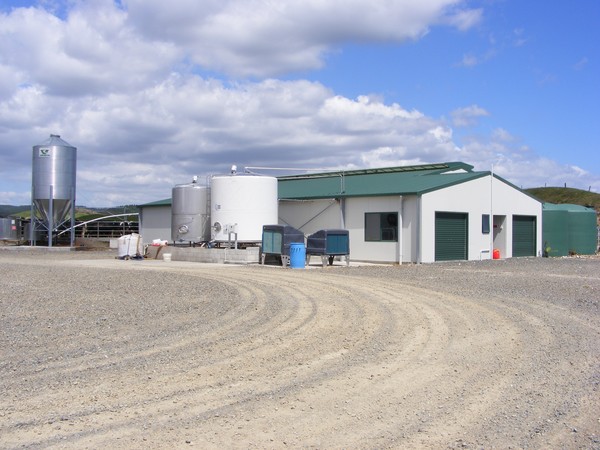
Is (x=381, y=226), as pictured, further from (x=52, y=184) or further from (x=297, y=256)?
(x=52, y=184)

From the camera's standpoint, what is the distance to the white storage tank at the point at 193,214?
30.6 m

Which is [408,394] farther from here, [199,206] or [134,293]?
[199,206]

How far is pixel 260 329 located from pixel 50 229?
30254 millimetres

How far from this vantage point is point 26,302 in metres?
13.7

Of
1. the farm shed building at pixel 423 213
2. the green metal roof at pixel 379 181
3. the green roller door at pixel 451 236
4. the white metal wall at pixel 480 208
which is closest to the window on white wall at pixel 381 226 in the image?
the farm shed building at pixel 423 213

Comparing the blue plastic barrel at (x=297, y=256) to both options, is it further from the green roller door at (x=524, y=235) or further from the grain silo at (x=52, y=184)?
the grain silo at (x=52, y=184)

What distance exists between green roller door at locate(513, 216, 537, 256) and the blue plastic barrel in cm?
1283

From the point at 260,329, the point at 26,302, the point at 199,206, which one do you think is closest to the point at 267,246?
the point at 199,206

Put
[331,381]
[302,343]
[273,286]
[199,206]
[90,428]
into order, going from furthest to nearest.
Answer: [199,206]
[273,286]
[302,343]
[331,381]
[90,428]

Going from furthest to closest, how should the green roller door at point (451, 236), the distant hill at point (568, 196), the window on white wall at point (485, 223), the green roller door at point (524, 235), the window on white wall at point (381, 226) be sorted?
the distant hill at point (568, 196), the green roller door at point (524, 235), the window on white wall at point (485, 223), the green roller door at point (451, 236), the window on white wall at point (381, 226)

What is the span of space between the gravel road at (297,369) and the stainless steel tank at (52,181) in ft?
76.1

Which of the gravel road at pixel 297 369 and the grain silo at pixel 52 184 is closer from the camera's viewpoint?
the gravel road at pixel 297 369

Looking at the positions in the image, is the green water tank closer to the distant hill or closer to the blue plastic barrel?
the blue plastic barrel

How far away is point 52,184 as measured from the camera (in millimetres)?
37656
